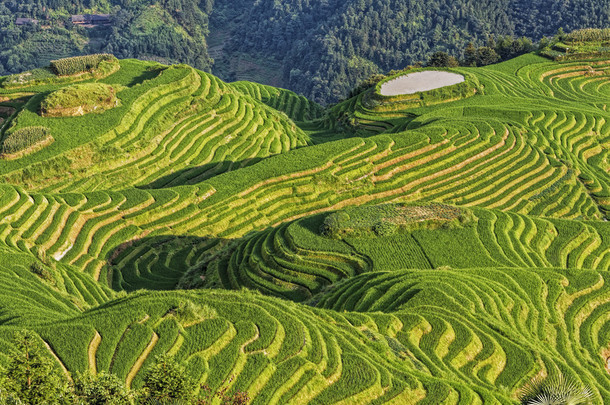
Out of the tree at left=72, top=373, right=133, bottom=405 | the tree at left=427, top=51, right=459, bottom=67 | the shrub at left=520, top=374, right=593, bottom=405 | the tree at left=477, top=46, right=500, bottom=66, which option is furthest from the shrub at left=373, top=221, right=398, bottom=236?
the tree at left=477, top=46, right=500, bottom=66

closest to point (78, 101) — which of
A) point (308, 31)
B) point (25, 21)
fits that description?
point (308, 31)

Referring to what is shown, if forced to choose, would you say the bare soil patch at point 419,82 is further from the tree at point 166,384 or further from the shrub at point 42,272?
the tree at point 166,384

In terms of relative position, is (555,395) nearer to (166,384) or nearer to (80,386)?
(166,384)

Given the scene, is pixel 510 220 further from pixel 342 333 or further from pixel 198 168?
pixel 198 168

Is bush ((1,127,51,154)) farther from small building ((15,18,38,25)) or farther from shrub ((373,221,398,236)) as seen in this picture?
small building ((15,18,38,25))

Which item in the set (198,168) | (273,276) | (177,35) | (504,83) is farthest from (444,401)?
(177,35)

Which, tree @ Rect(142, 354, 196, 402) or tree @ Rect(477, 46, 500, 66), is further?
tree @ Rect(477, 46, 500, 66)

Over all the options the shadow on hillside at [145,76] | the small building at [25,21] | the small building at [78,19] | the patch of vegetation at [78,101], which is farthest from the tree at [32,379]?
the small building at [78,19]

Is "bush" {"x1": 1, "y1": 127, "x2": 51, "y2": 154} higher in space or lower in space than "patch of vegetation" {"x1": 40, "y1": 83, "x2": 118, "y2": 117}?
lower
